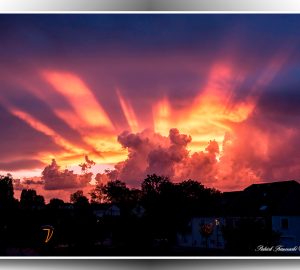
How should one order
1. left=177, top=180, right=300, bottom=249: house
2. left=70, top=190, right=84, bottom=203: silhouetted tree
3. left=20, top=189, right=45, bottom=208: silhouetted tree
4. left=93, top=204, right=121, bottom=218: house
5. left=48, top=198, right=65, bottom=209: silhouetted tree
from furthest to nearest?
left=93, top=204, right=121, bottom=218: house < left=70, top=190, right=84, bottom=203: silhouetted tree < left=48, top=198, right=65, bottom=209: silhouetted tree < left=177, top=180, right=300, bottom=249: house < left=20, top=189, right=45, bottom=208: silhouetted tree

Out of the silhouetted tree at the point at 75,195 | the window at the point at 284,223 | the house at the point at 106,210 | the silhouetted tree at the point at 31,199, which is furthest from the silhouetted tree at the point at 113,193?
the window at the point at 284,223

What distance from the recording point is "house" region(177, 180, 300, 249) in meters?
16.9

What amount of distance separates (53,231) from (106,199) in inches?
235

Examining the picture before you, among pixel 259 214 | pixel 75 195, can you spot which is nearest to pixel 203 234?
pixel 259 214

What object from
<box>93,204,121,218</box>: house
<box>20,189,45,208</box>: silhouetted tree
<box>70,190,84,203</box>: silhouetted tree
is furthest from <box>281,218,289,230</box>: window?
<box>20,189,45,208</box>: silhouetted tree

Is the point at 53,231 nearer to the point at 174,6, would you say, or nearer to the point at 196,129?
the point at 196,129

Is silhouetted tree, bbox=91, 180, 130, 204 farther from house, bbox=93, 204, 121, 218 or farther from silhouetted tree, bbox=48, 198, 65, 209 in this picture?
silhouetted tree, bbox=48, 198, 65, 209

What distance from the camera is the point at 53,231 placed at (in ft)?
52.6

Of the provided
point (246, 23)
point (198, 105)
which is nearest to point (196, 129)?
point (198, 105)

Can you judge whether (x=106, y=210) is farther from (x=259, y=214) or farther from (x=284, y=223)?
(x=284, y=223)

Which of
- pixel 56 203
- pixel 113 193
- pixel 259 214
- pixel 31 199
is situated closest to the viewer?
pixel 31 199

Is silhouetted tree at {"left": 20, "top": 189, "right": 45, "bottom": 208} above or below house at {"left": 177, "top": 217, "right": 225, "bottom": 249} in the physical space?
above

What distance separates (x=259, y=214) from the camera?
19438 millimetres

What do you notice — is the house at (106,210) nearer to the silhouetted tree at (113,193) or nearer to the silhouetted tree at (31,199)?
the silhouetted tree at (113,193)
